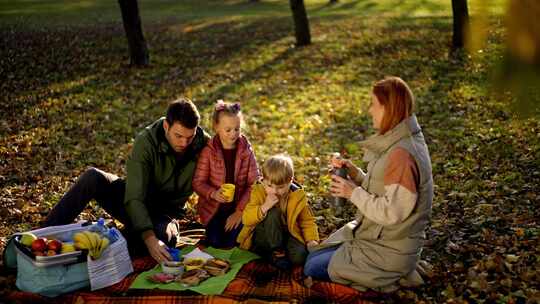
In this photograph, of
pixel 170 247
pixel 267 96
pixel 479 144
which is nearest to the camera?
pixel 170 247

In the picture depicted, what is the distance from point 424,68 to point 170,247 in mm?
9672

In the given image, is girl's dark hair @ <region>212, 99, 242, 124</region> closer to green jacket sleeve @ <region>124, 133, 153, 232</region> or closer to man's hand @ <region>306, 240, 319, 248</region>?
green jacket sleeve @ <region>124, 133, 153, 232</region>

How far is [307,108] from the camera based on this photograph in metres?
11.1

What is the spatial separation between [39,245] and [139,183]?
1009mm

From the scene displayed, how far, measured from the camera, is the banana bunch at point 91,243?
173 inches

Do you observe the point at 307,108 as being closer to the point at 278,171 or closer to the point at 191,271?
the point at 278,171

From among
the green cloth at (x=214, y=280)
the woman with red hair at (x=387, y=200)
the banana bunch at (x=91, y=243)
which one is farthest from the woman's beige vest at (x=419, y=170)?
the banana bunch at (x=91, y=243)

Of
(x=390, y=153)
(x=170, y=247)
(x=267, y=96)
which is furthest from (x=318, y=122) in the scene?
(x=390, y=153)

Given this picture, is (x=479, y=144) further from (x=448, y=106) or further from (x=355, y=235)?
(x=355, y=235)

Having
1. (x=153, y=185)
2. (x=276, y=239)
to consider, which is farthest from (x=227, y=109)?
(x=276, y=239)

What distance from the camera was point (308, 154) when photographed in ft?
27.4

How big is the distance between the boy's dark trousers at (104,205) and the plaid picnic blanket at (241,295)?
2.15 ft

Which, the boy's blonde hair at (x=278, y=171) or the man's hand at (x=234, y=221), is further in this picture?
the man's hand at (x=234, y=221)

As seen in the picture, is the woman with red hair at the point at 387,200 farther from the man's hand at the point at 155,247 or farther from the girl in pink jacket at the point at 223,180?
the man's hand at the point at 155,247
